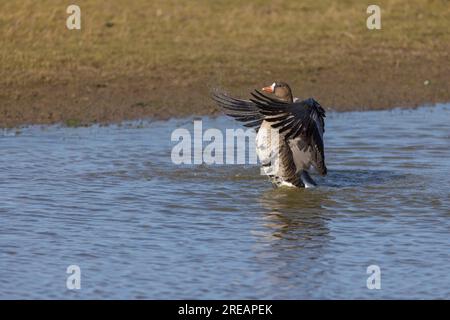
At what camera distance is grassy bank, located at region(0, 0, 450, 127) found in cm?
1325

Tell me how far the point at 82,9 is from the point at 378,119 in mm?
4786

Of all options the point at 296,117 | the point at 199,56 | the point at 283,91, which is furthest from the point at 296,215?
the point at 199,56

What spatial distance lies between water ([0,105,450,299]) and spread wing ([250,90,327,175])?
51cm

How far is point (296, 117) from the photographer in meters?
9.16

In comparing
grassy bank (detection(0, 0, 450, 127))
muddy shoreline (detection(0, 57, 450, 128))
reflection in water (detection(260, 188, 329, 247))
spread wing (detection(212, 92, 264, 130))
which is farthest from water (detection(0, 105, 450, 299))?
grassy bank (detection(0, 0, 450, 127))

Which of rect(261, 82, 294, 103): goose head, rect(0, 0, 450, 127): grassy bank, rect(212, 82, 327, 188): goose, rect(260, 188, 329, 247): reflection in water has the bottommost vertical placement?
rect(260, 188, 329, 247): reflection in water

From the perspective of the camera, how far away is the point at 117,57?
14.3 m

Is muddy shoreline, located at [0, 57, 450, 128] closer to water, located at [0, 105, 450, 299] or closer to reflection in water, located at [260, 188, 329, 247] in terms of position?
water, located at [0, 105, 450, 299]

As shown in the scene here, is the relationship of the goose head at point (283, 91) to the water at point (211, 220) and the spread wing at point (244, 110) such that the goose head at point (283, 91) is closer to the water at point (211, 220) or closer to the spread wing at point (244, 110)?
the spread wing at point (244, 110)

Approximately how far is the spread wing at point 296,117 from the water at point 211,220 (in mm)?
508

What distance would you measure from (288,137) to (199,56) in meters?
5.51

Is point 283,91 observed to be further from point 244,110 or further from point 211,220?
point 211,220

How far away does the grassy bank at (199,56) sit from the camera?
43.5 feet
